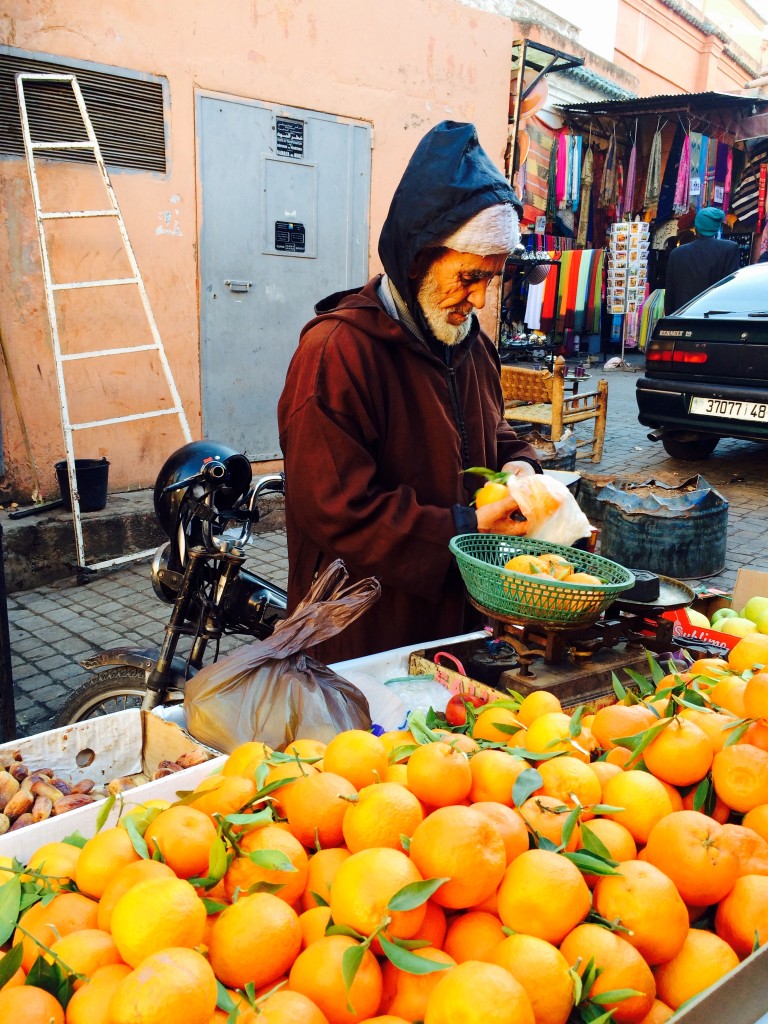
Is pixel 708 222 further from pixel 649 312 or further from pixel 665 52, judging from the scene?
pixel 665 52

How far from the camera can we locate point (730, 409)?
7371 mm

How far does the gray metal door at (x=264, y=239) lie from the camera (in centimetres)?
655

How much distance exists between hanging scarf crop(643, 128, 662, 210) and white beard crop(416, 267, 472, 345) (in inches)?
590

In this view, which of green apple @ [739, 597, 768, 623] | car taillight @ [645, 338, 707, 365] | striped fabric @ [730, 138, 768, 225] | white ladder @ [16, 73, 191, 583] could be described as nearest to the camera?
green apple @ [739, 597, 768, 623]

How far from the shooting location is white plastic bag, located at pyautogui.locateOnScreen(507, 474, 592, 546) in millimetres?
2217

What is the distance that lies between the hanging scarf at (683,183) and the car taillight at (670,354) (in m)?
9.33

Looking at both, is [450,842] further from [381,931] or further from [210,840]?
[210,840]

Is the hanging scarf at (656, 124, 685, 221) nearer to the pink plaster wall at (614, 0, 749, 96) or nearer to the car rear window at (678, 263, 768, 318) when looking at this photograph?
the pink plaster wall at (614, 0, 749, 96)

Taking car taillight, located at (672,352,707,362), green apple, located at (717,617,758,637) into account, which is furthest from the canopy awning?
green apple, located at (717,617,758,637)

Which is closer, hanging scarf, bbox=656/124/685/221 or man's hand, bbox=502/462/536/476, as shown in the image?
man's hand, bbox=502/462/536/476

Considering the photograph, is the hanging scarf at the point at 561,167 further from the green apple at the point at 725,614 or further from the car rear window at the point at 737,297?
the green apple at the point at 725,614

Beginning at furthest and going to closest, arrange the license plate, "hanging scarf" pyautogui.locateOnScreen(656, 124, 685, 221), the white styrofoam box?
"hanging scarf" pyautogui.locateOnScreen(656, 124, 685, 221) < the license plate < the white styrofoam box

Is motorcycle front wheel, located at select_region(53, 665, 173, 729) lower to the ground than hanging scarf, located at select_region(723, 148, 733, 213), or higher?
lower

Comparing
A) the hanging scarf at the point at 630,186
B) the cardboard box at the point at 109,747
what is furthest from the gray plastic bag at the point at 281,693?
the hanging scarf at the point at 630,186
